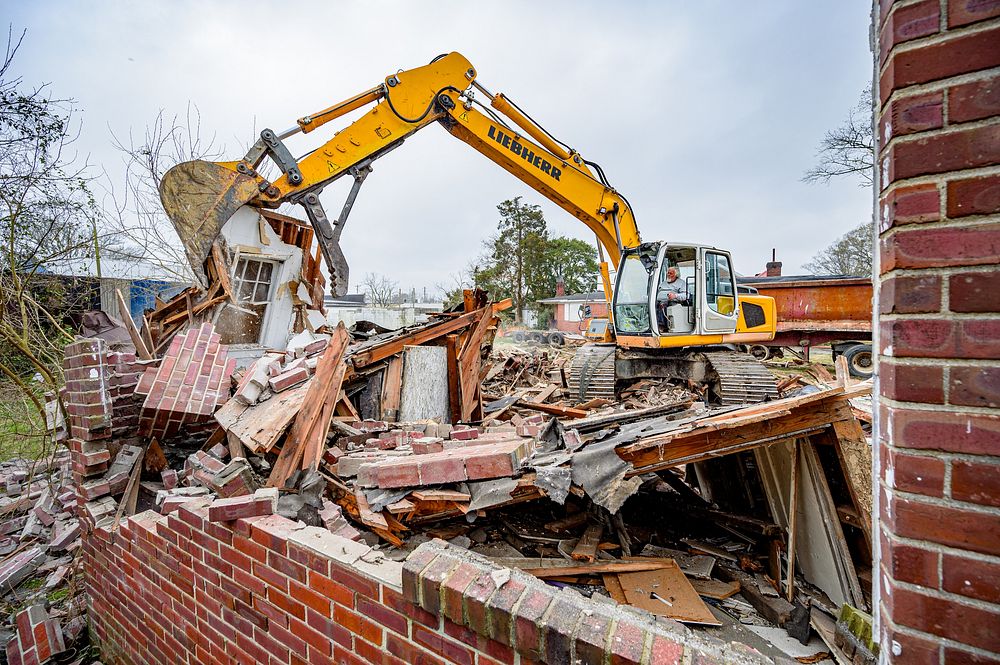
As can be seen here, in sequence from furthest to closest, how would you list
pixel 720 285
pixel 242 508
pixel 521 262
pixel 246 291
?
pixel 521 262, pixel 246 291, pixel 720 285, pixel 242 508

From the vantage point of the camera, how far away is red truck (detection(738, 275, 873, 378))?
1188 cm

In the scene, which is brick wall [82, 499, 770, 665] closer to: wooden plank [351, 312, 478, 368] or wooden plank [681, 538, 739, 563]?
wooden plank [681, 538, 739, 563]

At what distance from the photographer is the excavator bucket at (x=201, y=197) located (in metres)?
5.99

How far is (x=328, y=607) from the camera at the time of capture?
6.30 ft

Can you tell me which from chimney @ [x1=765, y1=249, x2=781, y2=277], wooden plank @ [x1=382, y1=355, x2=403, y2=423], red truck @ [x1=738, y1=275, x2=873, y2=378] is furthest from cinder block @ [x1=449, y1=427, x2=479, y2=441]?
chimney @ [x1=765, y1=249, x2=781, y2=277]

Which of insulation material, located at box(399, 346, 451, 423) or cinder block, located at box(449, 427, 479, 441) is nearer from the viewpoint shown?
cinder block, located at box(449, 427, 479, 441)

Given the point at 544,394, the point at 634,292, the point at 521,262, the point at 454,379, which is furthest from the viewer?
the point at 521,262

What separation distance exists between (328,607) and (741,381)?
733 centimetres

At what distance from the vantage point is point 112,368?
3619mm

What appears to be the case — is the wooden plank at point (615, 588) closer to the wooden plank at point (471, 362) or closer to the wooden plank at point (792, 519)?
the wooden plank at point (792, 519)

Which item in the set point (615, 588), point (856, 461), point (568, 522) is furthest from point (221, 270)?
point (856, 461)

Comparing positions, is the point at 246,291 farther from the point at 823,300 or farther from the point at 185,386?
the point at 823,300

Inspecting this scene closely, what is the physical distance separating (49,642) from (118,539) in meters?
1.10

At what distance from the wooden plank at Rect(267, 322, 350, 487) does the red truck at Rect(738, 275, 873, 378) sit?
10.8m
